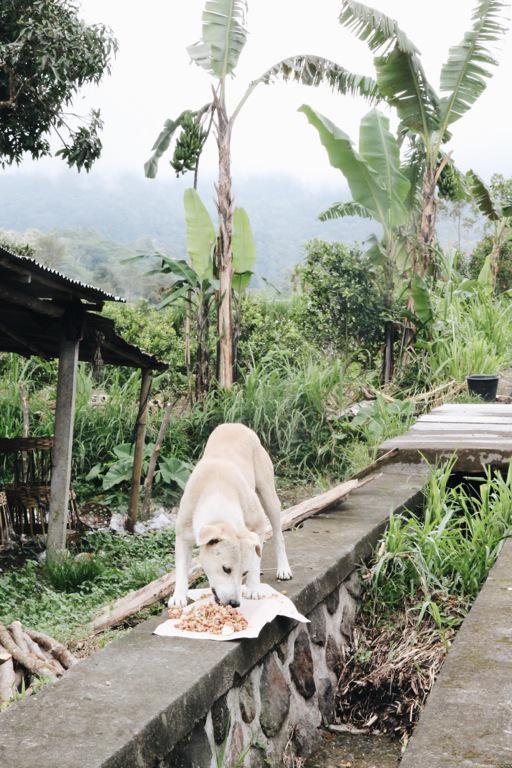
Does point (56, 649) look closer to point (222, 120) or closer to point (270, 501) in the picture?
point (270, 501)

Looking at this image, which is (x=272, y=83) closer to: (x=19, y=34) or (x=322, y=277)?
(x=322, y=277)

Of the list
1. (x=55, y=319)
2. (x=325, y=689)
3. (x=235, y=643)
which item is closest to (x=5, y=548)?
(x=55, y=319)

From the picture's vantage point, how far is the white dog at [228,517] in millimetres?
3006

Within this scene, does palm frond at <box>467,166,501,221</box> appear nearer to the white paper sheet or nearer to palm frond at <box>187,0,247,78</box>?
palm frond at <box>187,0,247,78</box>

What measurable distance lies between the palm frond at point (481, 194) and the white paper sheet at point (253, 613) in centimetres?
1314

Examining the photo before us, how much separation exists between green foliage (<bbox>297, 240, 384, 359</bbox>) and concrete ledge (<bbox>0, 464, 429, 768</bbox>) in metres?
9.51

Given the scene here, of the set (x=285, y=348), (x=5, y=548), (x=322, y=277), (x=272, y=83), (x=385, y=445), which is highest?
(x=272, y=83)

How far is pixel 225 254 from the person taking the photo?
12.1 m

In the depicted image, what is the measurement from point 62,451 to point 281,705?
5.39 m

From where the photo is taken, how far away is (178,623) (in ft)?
10.5

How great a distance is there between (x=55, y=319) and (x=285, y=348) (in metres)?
6.41

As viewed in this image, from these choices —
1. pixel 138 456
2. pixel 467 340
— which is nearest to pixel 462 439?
pixel 138 456

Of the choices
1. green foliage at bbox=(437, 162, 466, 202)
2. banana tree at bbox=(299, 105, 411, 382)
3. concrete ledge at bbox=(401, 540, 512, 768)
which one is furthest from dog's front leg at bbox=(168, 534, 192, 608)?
green foliage at bbox=(437, 162, 466, 202)

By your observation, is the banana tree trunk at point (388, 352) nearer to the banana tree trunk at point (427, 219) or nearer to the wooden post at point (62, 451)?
the banana tree trunk at point (427, 219)
